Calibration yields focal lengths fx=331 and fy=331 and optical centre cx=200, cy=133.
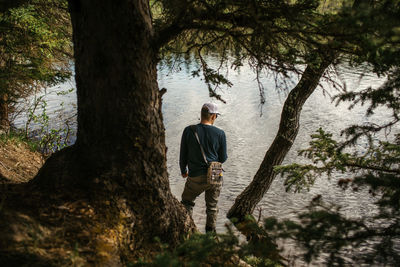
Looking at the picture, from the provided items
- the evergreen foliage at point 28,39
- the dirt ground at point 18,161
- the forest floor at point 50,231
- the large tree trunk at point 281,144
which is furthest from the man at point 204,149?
the evergreen foliage at point 28,39

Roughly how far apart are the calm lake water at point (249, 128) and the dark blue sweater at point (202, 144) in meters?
2.11

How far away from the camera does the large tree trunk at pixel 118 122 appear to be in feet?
8.87

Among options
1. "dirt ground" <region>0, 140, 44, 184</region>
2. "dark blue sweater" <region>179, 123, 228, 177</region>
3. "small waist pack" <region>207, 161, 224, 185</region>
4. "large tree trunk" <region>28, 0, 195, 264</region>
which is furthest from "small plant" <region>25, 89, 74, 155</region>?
"large tree trunk" <region>28, 0, 195, 264</region>

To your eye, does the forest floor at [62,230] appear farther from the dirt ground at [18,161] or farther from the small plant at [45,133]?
the small plant at [45,133]

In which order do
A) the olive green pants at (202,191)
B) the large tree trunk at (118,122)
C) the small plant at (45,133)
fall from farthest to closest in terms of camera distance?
the small plant at (45,133)
the olive green pants at (202,191)
the large tree trunk at (118,122)

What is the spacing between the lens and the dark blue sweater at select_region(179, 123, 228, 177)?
4.83 metres

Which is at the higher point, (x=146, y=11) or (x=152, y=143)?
(x=146, y=11)

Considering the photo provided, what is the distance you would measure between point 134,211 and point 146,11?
175cm

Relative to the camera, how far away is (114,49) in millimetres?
2707

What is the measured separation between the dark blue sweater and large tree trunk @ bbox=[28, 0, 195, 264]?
1685 millimetres

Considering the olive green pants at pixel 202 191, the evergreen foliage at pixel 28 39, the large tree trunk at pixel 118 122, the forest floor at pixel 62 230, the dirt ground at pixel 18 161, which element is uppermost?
the evergreen foliage at pixel 28 39

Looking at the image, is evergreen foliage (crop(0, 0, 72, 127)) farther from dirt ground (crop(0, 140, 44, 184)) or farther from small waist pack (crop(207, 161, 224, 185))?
small waist pack (crop(207, 161, 224, 185))

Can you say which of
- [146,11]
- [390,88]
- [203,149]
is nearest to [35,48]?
[203,149]

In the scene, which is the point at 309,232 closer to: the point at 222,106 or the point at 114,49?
the point at 114,49
